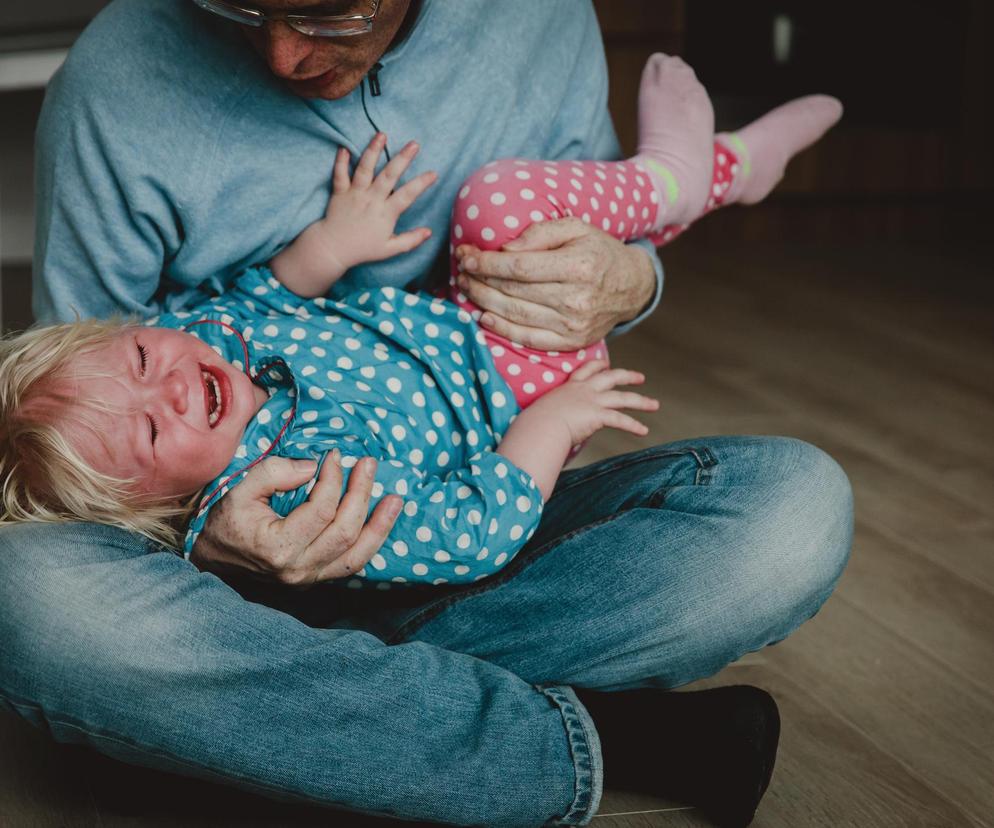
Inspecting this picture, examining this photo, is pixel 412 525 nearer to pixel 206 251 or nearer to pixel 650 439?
pixel 206 251

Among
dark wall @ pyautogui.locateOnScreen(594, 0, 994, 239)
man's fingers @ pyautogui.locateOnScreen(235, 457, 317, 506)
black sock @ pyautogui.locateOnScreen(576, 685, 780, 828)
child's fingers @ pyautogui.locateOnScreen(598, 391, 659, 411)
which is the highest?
man's fingers @ pyautogui.locateOnScreen(235, 457, 317, 506)

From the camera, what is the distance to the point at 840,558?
1188 millimetres

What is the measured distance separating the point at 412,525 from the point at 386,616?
0.13m

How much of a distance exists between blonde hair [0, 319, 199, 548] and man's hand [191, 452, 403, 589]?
0.30 feet

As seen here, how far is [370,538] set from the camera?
3.68ft

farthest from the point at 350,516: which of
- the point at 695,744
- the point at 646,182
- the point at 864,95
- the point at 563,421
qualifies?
the point at 864,95

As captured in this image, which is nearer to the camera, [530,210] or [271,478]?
[271,478]

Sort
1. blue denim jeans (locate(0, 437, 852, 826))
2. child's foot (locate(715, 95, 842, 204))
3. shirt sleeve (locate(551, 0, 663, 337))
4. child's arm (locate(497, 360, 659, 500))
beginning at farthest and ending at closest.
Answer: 1. child's foot (locate(715, 95, 842, 204))
2. shirt sleeve (locate(551, 0, 663, 337))
3. child's arm (locate(497, 360, 659, 500))
4. blue denim jeans (locate(0, 437, 852, 826))

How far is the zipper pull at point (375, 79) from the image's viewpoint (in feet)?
4.41

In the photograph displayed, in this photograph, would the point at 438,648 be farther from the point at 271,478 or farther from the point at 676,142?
the point at 676,142

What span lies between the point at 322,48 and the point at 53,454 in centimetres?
48

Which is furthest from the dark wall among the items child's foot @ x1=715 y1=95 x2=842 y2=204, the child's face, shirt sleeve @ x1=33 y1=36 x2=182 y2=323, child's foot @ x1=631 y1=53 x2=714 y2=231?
the child's face

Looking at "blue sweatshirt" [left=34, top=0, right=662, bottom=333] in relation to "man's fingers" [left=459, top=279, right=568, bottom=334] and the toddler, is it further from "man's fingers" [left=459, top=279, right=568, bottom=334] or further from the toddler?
"man's fingers" [left=459, top=279, right=568, bottom=334]

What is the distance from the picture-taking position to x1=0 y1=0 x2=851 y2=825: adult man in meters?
1.03
